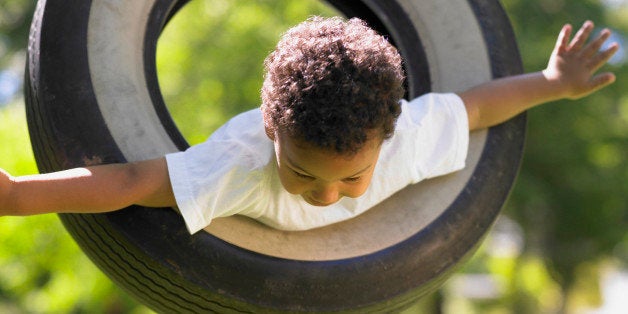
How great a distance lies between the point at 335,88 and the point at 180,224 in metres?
0.59

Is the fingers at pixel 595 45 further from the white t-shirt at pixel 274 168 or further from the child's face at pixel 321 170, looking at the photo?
the child's face at pixel 321 170

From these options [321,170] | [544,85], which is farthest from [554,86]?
[321,170]

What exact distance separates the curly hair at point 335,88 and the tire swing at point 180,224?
434 millimetres

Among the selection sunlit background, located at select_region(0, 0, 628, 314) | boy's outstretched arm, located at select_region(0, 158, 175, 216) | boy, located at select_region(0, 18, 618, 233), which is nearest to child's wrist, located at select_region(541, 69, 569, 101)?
boy, located at select_region(0, 18, 618, 233)

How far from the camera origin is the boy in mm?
2021

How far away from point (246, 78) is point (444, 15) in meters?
7.38

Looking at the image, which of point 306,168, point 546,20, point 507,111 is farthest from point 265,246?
point 546,20

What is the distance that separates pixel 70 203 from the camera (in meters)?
2.09

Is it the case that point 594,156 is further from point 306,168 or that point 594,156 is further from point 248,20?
point 306,168

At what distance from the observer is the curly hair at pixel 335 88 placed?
2008 millimetres

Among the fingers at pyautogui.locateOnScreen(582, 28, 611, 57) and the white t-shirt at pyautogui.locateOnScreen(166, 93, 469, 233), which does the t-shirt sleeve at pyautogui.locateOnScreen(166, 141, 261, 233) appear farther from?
the fingers at pyautogui.locateOnScreen(582, 28, 611, 57)

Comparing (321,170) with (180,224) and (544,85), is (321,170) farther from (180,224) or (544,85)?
(544,85)

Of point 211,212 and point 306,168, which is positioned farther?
point 211,212

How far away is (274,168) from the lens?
2293 millimetres
